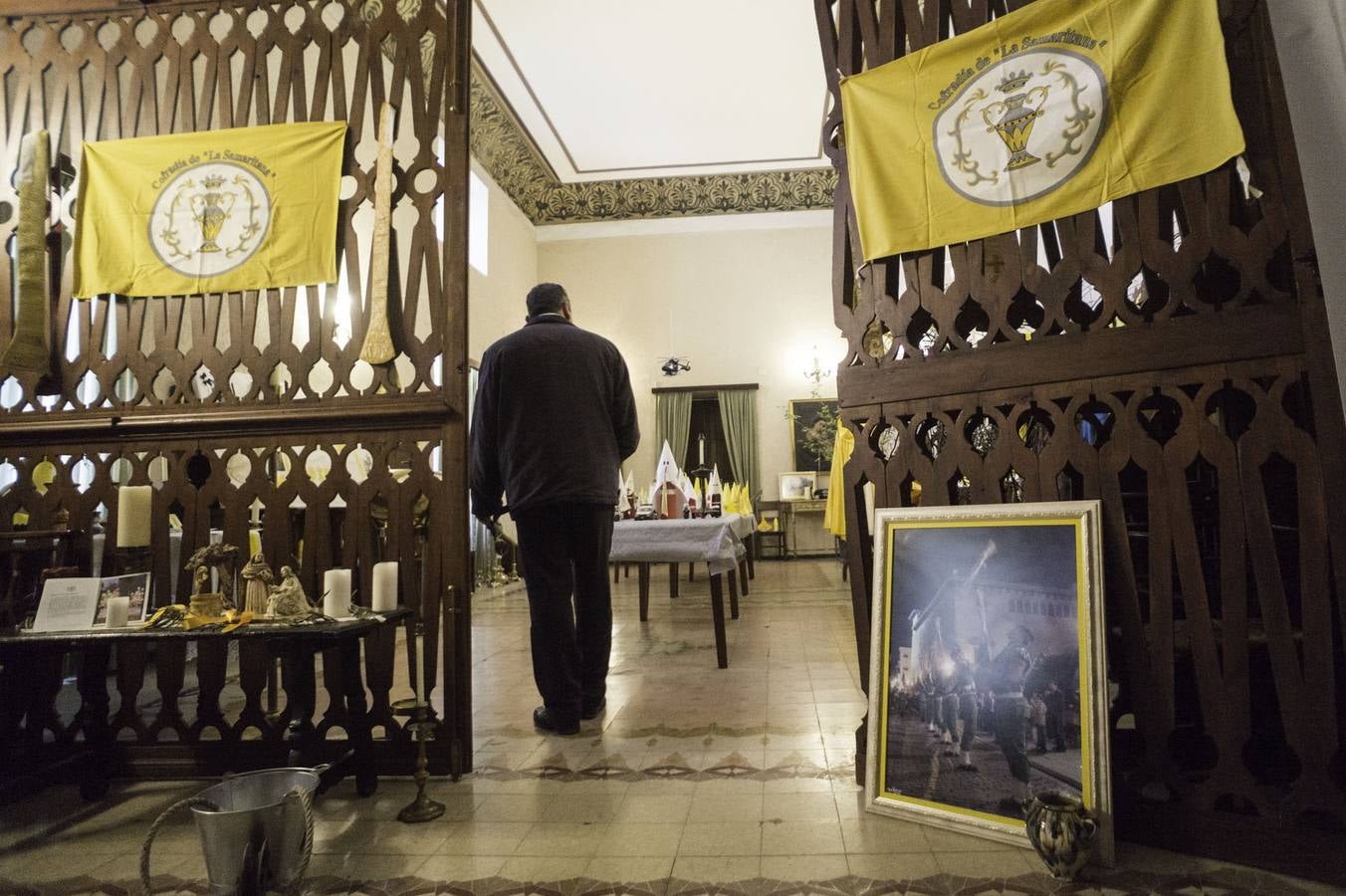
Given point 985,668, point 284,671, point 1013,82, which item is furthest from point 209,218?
point 985,668

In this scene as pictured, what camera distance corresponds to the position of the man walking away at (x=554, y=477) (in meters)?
2.83

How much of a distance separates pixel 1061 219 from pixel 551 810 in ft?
6.96

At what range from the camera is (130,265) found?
2.69 m

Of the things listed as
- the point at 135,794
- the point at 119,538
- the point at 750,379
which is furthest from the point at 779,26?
the point at 135,794

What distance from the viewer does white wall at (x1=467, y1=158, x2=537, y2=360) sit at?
942 centimetres

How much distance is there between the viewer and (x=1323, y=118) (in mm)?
1479

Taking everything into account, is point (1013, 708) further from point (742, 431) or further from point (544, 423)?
point (742, 431)

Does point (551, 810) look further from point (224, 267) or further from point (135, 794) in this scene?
point (224, 267)

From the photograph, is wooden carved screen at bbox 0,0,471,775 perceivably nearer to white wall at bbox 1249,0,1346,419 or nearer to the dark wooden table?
the dark wooden table

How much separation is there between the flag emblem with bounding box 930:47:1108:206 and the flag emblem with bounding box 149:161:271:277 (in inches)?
91.3

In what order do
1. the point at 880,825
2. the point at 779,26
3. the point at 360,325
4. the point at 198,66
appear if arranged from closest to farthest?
the point at 880,825
the point at 360,325
the point at 198,66
the point at 779,26

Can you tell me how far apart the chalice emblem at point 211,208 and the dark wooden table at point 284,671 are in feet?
4.54

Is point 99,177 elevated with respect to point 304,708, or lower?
elevated

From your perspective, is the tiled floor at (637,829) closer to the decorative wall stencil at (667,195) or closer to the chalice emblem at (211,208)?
the chalice emblem at (211,208)
